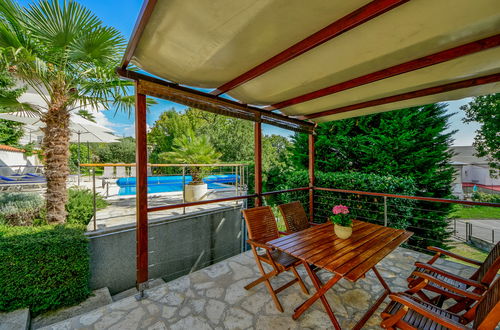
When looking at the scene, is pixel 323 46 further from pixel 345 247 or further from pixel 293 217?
pixel 293 217

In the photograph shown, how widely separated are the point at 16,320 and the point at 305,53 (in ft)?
12.6

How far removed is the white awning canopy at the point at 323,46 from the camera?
54.1 inches

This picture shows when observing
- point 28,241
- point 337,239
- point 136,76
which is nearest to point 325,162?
point 337,239

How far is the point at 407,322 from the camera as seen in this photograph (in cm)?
136

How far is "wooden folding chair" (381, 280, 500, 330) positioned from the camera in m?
1.05

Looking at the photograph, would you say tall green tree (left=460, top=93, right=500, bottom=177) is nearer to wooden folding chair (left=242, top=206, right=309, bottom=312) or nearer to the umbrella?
wooden folding chair (left=242, top=206, right=309, bottom=312)

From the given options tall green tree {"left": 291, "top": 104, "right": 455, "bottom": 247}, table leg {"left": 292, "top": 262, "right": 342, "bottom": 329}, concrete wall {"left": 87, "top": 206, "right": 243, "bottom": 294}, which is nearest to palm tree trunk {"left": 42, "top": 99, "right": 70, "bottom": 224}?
concrete wall {"left": 87, "top": 206, "right": 243, "bottom": 294}

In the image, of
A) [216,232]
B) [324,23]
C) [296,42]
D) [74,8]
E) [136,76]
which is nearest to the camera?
[324,23]

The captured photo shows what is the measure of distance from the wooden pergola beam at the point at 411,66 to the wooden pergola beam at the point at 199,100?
636 millimetres

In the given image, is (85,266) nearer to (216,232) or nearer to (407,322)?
(216,232)

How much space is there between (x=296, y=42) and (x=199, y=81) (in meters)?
1.14

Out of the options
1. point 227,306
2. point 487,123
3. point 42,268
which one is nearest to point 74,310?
point 42,268

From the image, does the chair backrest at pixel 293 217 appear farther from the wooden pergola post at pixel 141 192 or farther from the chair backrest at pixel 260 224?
the wooden pergola post at pixel 141 192

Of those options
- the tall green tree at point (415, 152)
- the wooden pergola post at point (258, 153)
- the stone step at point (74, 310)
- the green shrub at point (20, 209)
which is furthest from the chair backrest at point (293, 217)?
the green shrub at point (20, 209)
